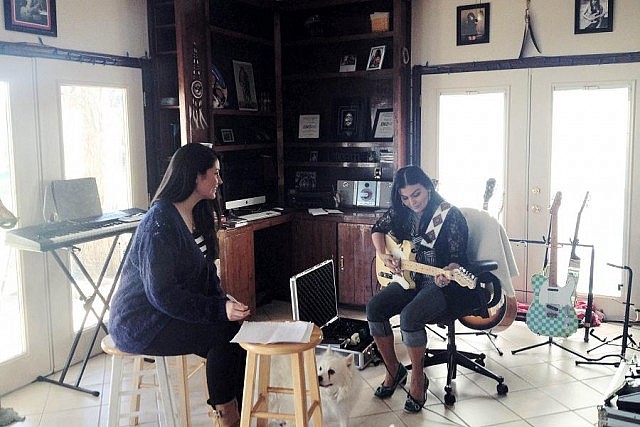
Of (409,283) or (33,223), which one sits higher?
(33,223)

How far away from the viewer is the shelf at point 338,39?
183 inches

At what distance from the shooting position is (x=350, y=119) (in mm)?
5031

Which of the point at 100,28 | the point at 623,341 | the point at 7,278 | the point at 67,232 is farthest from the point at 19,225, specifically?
the point at 623,341

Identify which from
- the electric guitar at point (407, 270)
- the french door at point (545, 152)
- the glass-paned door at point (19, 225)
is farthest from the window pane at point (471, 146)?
the glass-paned door at point (19, 225)

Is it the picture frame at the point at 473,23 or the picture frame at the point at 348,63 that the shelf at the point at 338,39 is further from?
the picture frame at the point at 473,23

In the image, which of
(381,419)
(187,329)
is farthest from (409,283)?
(187,329)

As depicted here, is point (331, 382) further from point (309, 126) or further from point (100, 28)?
point (309, 126)

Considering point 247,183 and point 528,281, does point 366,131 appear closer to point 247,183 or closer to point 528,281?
point 247,183

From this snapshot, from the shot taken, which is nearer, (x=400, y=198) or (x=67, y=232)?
(x=67, y=232)

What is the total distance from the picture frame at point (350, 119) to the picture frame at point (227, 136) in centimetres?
86

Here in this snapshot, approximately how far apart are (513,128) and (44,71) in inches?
121

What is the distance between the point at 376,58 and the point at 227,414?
309 centimetres

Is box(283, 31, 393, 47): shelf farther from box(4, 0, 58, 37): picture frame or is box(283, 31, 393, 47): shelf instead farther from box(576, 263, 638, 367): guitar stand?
box(576, 263, 638, 367): guitar stand

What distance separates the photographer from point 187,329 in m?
2.48
